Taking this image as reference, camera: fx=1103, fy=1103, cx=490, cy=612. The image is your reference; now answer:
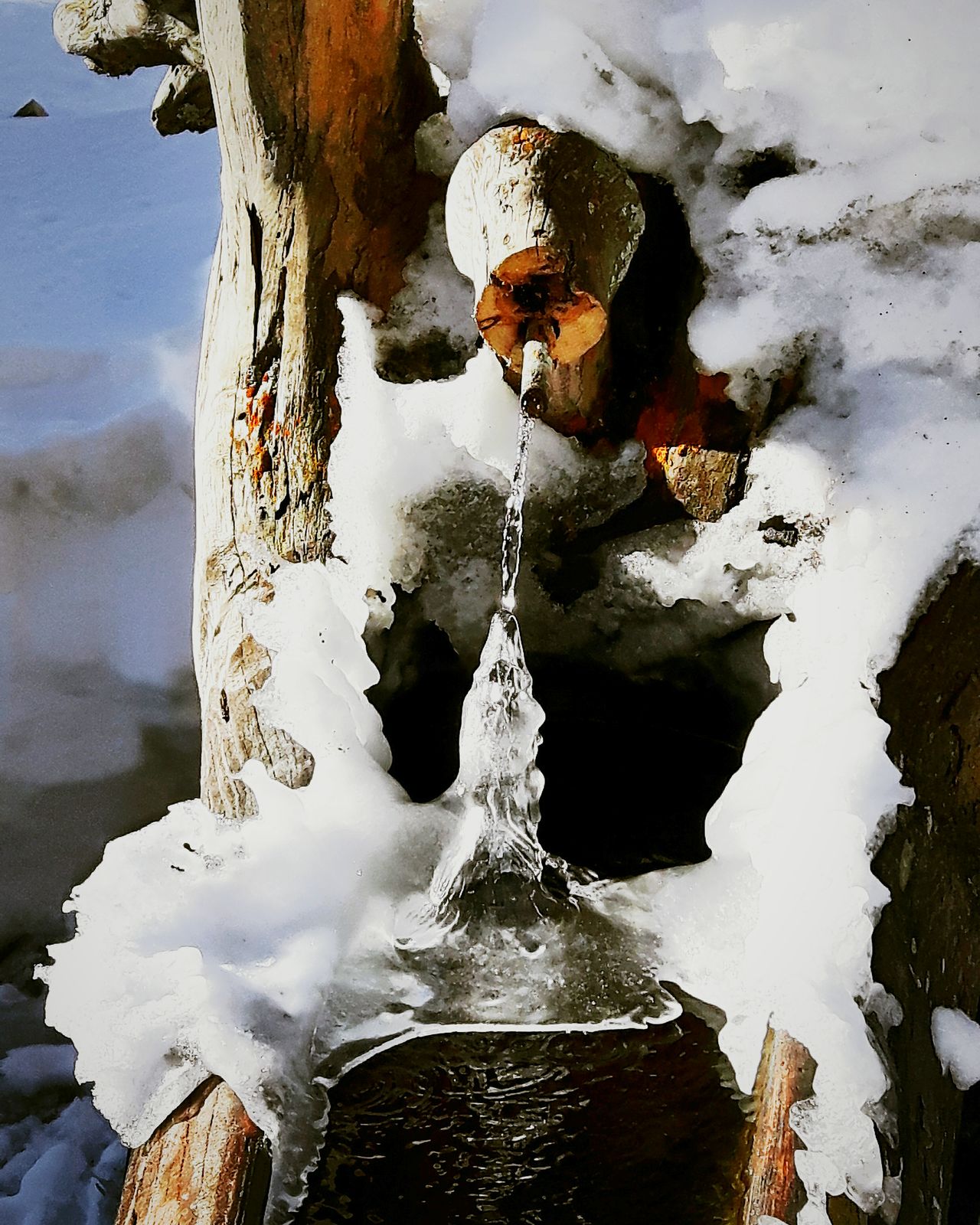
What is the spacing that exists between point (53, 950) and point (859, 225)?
5.19 feet

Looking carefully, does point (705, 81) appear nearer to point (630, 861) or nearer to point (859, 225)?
point (859, 225)

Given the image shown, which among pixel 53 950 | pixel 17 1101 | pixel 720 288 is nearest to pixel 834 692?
pixel 720 288

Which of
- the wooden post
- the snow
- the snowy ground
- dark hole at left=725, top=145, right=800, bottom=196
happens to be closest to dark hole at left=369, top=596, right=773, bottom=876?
the wooden post

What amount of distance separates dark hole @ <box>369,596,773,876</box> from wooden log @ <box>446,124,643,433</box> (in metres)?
0.63

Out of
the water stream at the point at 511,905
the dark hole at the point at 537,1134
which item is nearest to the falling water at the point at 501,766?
the water stream at the point at 511,905

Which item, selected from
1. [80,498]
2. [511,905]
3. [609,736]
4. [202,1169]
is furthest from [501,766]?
[80,498]

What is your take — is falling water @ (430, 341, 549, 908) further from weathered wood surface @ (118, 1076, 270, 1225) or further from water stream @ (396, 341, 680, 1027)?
weathered wood surface @ (118, 1076, 270, 1225)

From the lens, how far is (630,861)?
1.96 meters

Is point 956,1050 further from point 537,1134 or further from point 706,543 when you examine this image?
point 706,543

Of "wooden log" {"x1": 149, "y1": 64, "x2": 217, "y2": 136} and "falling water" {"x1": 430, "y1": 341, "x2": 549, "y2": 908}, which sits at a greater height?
"wooden log" {"x1": 149, "y1": 64, "x2": 217, "y2": 136}

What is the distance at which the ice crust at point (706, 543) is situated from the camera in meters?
1.40

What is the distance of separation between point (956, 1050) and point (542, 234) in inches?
48.6

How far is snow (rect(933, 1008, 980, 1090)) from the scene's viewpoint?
58.0 inches

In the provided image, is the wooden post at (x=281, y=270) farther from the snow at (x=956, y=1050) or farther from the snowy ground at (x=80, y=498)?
the snowy ground at (x=80, y=498)
